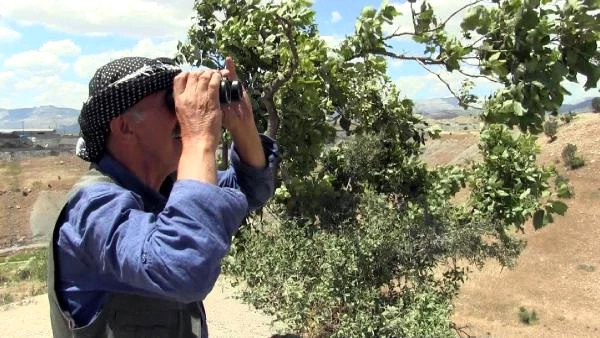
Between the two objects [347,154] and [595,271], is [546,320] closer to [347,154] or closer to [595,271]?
[595,271]

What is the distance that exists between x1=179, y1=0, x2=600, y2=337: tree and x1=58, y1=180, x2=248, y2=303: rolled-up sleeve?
3412mm

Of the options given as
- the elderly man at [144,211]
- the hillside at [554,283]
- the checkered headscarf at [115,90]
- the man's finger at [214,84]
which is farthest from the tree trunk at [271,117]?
the hillside at [554,283]

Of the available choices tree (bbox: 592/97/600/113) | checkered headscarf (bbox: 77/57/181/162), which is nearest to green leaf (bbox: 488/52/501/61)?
checkered headscarf (bbox: 77/57/181/162)

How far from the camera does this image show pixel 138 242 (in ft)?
4.62

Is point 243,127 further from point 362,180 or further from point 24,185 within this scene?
point 24,185

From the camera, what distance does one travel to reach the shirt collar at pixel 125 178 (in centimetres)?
174

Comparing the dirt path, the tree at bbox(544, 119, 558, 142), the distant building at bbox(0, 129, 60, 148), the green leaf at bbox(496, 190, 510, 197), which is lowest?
the distant building at bbox(0, 129, 60, 148)

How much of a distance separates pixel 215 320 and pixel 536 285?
74.9ft

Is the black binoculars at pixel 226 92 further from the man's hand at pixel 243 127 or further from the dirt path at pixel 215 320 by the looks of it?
the dirt path at pixel 215 320

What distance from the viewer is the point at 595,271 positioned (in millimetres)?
29453

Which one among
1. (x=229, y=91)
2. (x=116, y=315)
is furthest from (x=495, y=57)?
(x=116, y=315)

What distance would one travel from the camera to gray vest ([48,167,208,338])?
1631mm

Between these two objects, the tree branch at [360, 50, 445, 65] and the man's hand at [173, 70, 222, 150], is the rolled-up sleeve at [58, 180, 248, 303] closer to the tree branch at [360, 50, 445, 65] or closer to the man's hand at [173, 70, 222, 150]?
the man's hand at [173, 70, 222, 150]

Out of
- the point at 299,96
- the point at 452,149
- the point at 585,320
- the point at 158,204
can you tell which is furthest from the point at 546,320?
the point at 452,149
